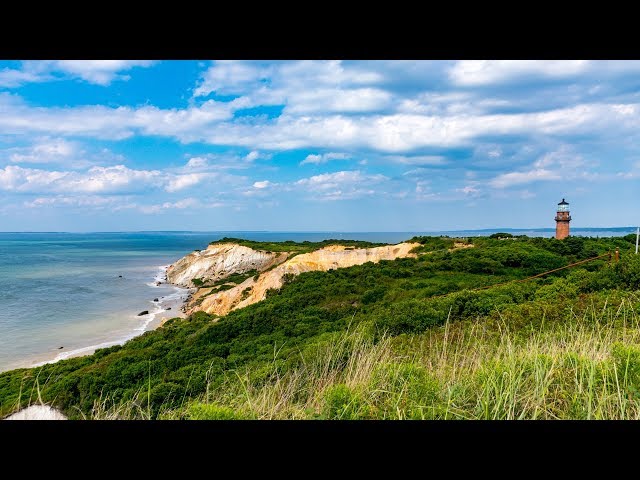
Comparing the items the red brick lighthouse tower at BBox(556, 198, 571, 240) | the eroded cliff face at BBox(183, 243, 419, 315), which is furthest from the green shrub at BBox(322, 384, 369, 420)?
the red brick lighthouse tower at BBox(556, 198, 571, 240)

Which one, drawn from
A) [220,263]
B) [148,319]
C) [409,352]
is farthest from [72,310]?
[409,352]

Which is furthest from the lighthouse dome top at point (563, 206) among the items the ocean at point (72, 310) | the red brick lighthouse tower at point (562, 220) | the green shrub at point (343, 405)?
the green shrub at point (343, 405)

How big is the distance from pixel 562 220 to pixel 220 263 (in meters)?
37.8

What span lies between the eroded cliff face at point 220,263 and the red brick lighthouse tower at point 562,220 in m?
24.9

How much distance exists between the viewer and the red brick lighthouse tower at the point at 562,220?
24344mm

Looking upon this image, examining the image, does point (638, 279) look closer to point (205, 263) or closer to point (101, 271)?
point (205, 263)

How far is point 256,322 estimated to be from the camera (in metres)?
16.2

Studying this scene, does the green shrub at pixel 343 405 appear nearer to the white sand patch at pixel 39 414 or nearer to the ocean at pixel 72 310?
the white sand patch at pixel 39 414

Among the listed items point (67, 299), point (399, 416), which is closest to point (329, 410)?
point (399, 416)

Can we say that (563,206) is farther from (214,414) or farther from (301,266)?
(214,414)

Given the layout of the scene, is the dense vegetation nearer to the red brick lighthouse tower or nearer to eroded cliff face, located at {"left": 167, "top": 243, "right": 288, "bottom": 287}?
the red brick lighthouse tower

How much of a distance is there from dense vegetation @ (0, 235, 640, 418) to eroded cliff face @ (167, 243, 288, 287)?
2173 centimetres
